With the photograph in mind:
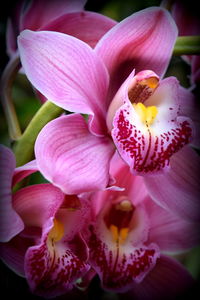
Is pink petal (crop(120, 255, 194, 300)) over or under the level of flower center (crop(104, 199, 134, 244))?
under

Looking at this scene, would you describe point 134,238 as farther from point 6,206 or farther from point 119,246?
point 6,206

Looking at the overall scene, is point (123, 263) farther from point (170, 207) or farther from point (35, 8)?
point (35, 8)

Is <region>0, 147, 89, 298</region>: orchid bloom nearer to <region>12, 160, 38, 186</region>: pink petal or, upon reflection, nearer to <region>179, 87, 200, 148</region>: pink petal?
<region>12, 160, 38, 186</region>: pink petal

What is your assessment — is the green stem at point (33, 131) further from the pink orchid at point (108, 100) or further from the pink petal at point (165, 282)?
the pink petal at point (165, 282)

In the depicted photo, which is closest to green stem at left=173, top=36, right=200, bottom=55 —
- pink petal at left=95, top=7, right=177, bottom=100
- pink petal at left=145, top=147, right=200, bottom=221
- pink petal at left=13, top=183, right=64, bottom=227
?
pink petal at left=95, top=7, right=177, bottom=100

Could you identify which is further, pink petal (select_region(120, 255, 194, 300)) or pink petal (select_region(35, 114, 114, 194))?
pink petal (select_region(120, 255, 194, 300))

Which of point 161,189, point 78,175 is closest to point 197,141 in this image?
point 161,189

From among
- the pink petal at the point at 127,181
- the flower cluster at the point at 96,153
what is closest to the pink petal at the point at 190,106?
the flower cluster at the point at 96,153
